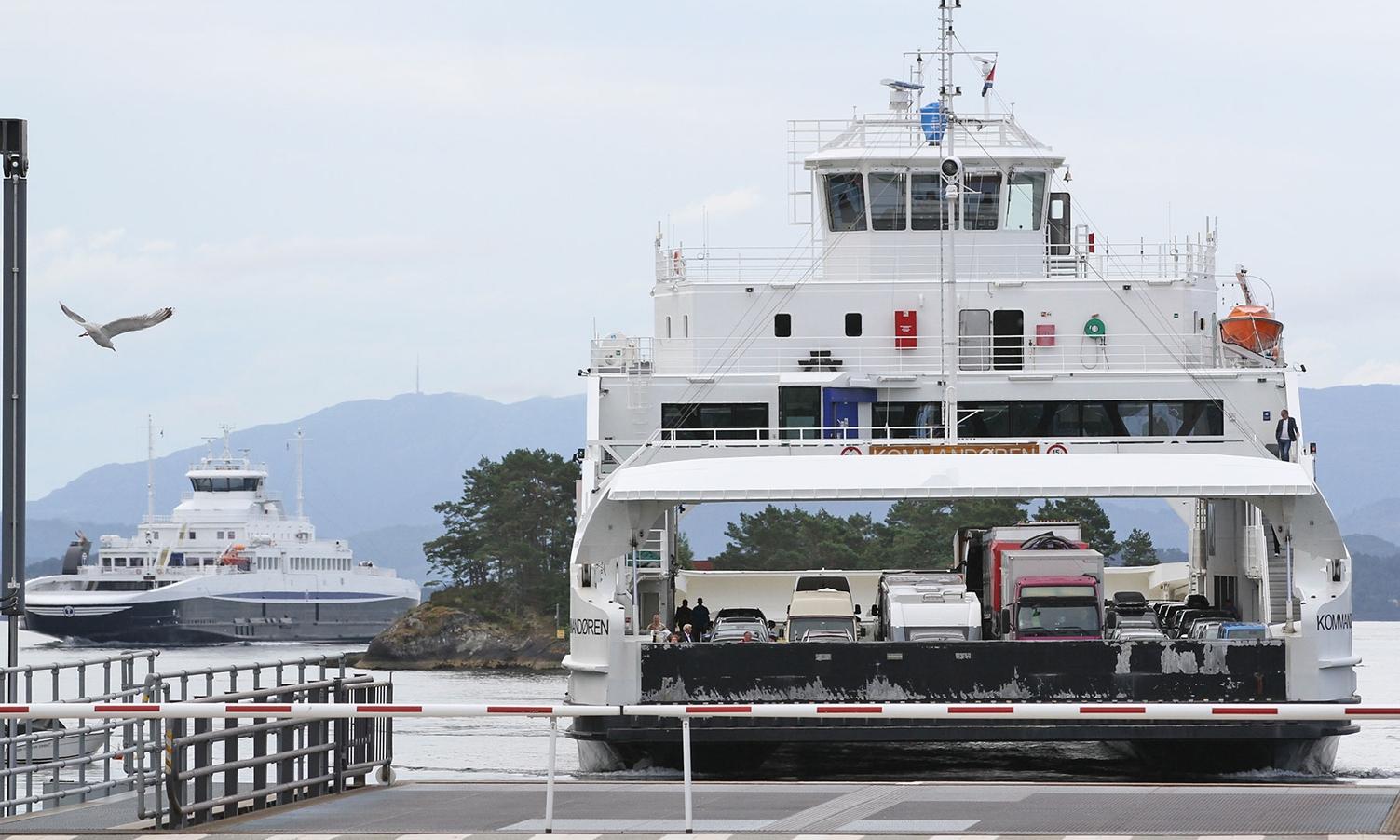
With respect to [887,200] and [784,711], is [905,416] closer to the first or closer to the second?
[887,200]

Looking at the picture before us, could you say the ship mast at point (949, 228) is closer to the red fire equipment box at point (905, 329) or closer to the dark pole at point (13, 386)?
the red fire equipment box at point (905, 329)

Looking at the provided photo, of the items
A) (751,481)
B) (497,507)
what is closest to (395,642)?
(497,507)

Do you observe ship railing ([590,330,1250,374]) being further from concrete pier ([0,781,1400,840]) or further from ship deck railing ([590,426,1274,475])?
concrete pier ([0,781,1400,840])

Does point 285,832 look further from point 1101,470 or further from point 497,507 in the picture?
point 497,507

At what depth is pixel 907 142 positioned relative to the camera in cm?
3503

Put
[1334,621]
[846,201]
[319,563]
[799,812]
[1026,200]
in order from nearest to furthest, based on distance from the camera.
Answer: [799,812] → [1334,621] → [1026,200] → [846,201] → [319,563]

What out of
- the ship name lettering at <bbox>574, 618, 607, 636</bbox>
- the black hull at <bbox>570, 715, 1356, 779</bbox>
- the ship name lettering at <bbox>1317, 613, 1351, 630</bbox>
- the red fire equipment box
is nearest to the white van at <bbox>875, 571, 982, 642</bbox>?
the black hull at <bbox>570, 715, 1356, 779</bbox>

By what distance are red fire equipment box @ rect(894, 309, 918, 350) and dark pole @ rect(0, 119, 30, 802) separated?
1695cm

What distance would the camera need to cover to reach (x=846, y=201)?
3556cm

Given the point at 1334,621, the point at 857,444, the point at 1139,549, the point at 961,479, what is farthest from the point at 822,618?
the point at 1139,549

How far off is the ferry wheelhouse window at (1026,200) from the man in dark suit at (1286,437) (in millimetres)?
7728

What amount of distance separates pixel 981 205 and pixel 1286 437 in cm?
834

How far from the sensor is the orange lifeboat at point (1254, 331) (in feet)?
110

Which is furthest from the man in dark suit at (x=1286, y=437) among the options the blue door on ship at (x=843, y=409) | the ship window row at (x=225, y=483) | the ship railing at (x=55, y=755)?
the ship window row at (x=225, y=483)
